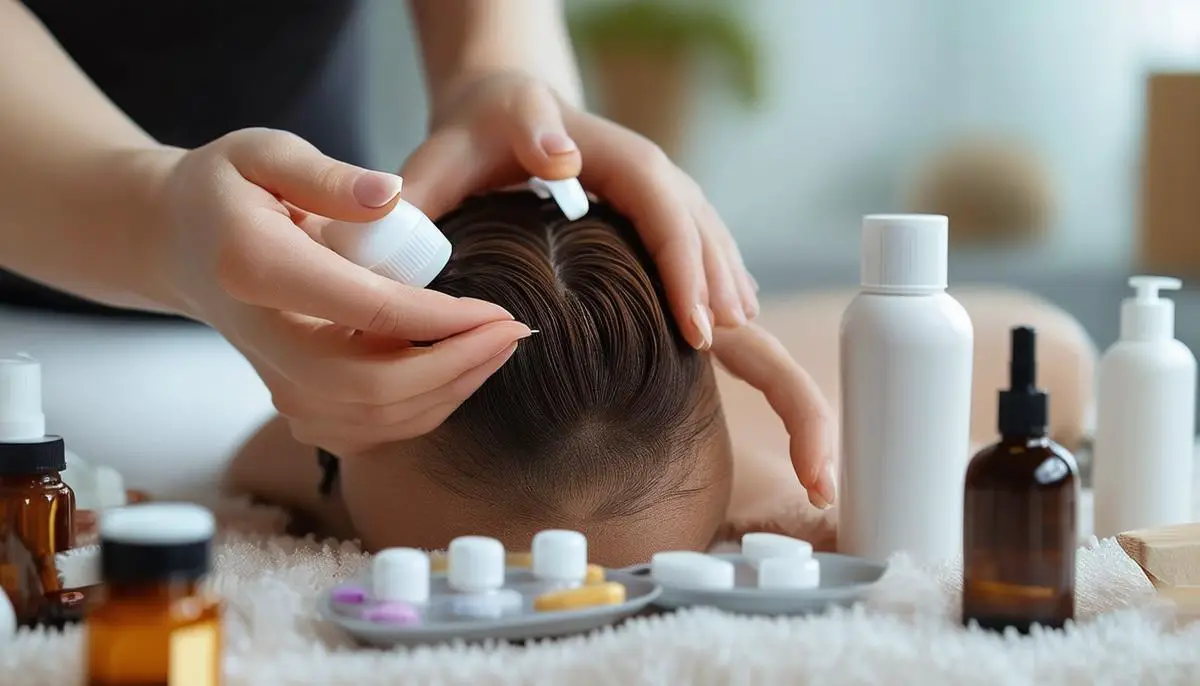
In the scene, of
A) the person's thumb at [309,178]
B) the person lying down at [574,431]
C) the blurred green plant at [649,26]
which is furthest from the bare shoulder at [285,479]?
the blurred green plant at [649,26]

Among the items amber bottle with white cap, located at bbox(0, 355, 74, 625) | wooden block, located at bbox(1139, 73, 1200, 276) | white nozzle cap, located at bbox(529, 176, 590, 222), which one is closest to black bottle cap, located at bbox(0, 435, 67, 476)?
amber bottle with white cap, located at bbox(0, 355, 74, 625)

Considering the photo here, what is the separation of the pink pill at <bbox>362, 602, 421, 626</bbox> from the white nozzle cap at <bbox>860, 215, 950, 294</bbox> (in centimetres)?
34

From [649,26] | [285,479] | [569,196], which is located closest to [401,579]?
[569,196]

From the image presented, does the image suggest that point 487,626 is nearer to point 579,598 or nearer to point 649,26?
point 579,598

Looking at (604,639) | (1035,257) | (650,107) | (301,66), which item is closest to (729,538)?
(604,639)

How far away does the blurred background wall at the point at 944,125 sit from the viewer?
275 centimetres

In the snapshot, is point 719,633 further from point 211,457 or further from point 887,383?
point 211,457

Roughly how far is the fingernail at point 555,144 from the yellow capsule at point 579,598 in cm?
38

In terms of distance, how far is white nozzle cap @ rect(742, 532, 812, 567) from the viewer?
→ 2.23 ft

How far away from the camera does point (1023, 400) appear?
63 cm

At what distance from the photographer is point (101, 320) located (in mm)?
1577

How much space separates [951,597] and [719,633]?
6.5 inches

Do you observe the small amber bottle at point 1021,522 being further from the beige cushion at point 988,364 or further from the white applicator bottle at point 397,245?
the beige cushion at point 988,364

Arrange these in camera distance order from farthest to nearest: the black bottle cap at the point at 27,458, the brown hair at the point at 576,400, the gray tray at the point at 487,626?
the brown hair at the point at 576,400 → the black bottle cap at the point at 27,458 → the gray tray at the point at 487,626
